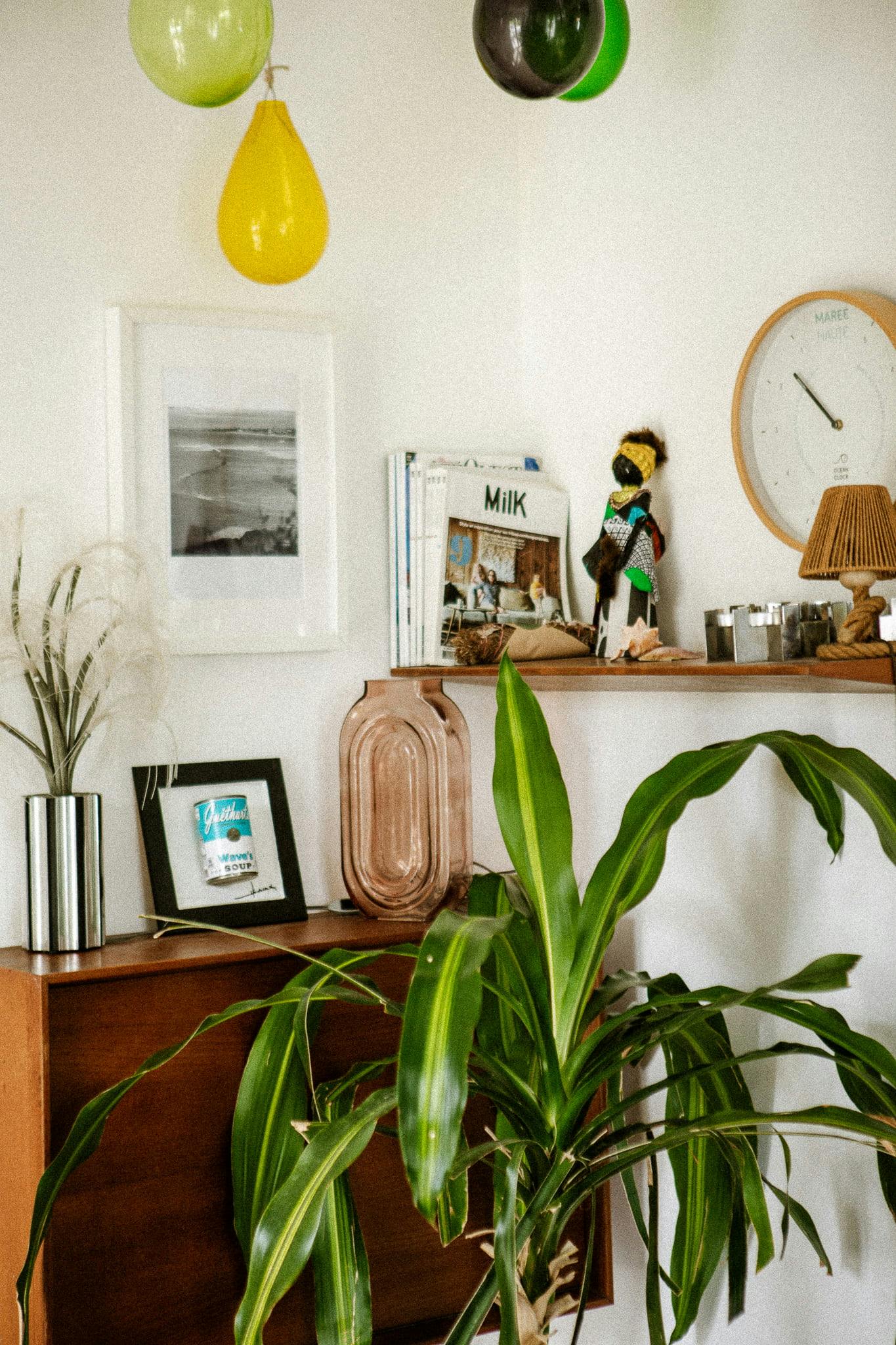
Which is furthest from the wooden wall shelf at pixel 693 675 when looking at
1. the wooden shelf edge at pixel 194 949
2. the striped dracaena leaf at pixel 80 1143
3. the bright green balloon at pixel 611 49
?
the bright green balloon at pixel 611 49

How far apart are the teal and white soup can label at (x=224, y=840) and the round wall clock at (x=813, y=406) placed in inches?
35.1

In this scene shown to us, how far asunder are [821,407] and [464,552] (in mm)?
687

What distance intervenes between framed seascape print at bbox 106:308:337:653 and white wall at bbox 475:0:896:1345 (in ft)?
1.22

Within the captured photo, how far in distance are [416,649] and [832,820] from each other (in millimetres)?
861

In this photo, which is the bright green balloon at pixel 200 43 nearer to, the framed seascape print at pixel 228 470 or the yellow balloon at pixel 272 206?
the yellow balloon at pixel 272 206

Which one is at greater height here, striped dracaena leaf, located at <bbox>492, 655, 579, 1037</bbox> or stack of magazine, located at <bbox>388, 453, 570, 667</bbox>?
stack of magazine, located at <bbox>388, 453, 570, 667</bbox>

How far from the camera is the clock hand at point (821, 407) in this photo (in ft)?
4.82

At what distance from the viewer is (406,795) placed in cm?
196

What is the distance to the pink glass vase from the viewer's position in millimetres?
1921

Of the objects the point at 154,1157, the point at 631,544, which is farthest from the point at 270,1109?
the point at 631,544

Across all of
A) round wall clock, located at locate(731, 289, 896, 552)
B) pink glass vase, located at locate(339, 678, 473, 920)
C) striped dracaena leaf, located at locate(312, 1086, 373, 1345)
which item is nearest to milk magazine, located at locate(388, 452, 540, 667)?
pink glass vase, located at locate(339, 678, 473, 920)

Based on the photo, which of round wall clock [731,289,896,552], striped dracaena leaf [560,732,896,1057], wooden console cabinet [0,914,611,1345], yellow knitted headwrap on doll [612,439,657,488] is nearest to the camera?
striped dracaena leaf [560,732,896,1057]

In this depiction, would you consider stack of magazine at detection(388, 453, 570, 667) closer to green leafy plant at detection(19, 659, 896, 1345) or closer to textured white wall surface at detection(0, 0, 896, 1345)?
textured white wall surface at detection(0, 0, 896, 1345)
